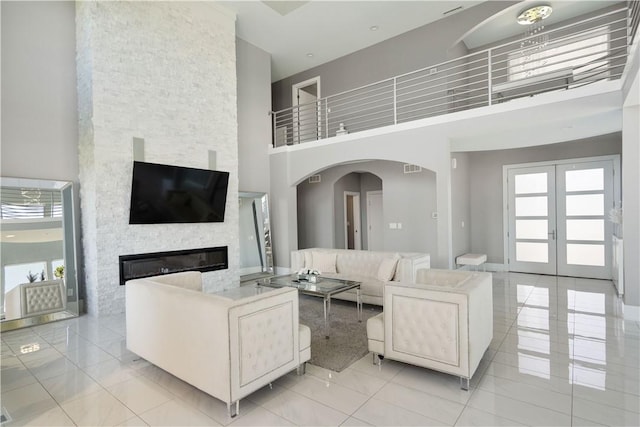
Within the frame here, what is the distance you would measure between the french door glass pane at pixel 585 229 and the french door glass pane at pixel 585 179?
0.68 metres

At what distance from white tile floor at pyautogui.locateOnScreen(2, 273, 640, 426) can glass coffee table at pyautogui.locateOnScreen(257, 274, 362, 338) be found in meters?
0.92

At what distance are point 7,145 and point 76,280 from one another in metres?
2.10

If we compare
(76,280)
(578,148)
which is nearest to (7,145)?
(76,280)

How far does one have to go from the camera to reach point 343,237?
940 centimetres

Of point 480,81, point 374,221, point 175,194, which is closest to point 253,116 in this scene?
point 175,194

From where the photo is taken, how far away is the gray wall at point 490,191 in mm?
7586

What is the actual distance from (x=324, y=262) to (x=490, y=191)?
15.7 feet

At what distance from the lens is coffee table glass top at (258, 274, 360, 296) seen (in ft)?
13.5

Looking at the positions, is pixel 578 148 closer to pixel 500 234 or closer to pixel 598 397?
pixel 500 234

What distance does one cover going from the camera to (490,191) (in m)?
8.08

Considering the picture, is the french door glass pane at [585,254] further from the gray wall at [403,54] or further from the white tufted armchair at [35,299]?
the white tufted armchair at [35,299]

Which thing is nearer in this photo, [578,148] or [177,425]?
[177,425]

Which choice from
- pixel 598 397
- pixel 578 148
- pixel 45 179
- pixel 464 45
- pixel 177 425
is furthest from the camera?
pixel 464 45

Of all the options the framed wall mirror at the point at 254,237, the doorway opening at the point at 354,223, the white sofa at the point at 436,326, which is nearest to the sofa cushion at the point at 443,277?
the white sofa at the point at 436,326
